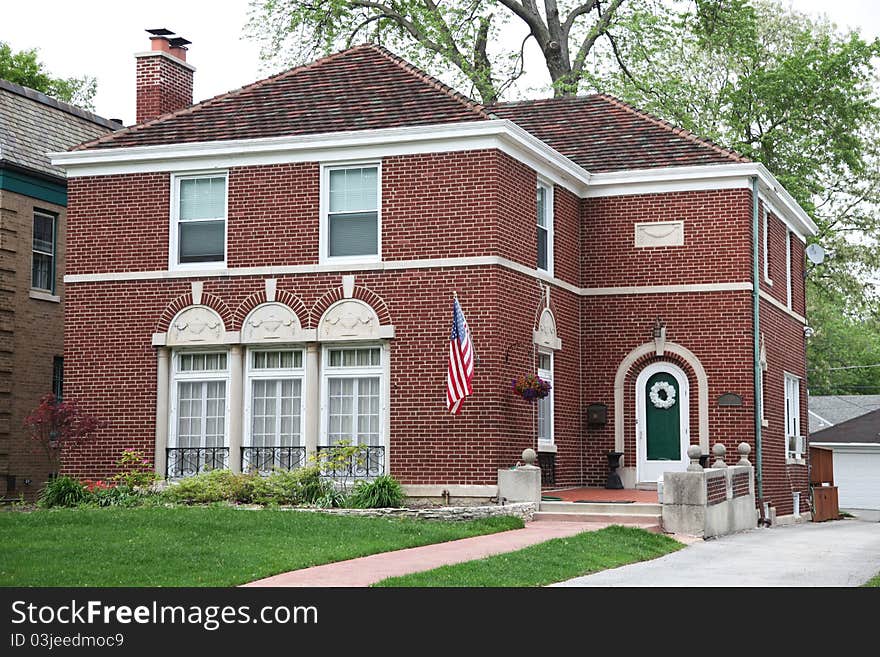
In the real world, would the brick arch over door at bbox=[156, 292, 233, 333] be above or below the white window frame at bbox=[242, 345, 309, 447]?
above

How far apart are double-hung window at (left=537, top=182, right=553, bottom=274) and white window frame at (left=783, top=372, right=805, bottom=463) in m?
7.05

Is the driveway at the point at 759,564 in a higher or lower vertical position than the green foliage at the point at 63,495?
lower

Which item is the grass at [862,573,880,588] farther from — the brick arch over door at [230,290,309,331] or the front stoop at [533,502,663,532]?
the brick arch over door at [230,290,309,331]

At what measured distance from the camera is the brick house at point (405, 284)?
22.1 meters

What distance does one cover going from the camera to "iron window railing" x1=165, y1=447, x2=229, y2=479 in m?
23.0

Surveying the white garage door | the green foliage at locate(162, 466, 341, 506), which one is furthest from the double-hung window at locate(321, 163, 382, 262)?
the white garage door

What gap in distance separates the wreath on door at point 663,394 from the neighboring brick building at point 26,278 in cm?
1232

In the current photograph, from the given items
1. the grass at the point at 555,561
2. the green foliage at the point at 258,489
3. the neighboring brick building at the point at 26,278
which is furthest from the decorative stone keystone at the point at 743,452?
the neighboring brick building at the point at 26,278

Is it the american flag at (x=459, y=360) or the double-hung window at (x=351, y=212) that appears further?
the double-hung window at (x=351, y=212)

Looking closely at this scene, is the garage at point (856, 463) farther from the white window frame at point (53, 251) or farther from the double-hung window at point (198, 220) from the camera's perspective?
the double-hung window at point (198, 220)

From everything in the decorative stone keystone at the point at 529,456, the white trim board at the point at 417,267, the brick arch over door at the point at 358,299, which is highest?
the white trim board at the point at 417,267

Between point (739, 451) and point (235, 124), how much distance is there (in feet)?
35.0

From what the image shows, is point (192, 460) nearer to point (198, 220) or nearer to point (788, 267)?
point (198, 220)

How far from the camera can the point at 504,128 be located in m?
21.7
